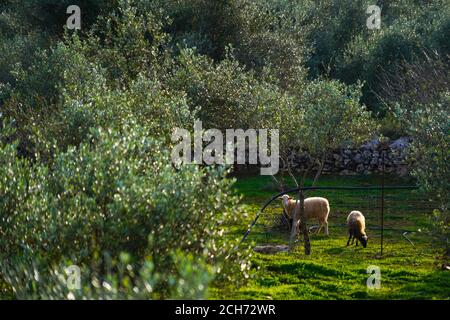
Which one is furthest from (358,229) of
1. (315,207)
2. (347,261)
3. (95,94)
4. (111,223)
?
(111,223)

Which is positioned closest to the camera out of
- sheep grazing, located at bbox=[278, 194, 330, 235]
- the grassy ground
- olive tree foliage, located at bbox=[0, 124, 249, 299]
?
olive tree foliage, located at bbox=[0, 124, 249, 299]

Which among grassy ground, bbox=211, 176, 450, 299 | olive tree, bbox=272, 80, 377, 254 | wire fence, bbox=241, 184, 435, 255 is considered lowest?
grassy ground, bbox=211, 176, 450, 299

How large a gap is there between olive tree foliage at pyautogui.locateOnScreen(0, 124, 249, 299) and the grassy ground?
107cm

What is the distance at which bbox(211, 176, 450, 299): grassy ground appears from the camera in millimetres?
16828

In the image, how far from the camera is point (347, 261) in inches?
852

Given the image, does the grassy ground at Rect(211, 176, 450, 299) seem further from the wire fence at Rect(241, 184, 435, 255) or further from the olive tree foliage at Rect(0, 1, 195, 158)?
the olive tree foliage at Rect(0, 1, 195, 158)

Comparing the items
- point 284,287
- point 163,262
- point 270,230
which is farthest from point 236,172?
point 163,262

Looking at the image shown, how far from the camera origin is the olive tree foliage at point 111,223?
441 inches

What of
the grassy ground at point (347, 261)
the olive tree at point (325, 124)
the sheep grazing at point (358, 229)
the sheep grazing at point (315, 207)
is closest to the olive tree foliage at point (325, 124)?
the olive tree at point (325, 124)

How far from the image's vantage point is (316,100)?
25406 millimetres

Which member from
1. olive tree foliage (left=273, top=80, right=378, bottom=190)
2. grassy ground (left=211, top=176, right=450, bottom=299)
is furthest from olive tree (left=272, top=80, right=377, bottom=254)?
grassy ground (left=211, top=176, right=450, bottom=299)

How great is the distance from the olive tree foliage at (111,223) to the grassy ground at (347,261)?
1.07 m

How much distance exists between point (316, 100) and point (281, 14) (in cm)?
2174
